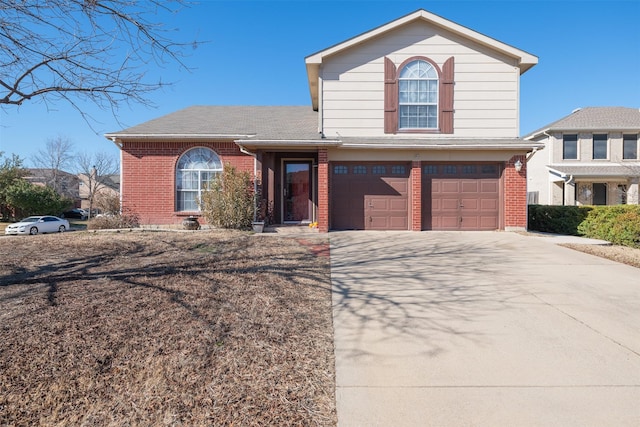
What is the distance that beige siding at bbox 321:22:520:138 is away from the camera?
11.9m

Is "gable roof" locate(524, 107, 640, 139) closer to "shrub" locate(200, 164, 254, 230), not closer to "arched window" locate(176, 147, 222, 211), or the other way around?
"shrub" locate(200, 164, 254, 230)

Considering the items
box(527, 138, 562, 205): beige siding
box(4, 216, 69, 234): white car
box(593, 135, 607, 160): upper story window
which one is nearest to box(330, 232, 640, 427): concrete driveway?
box(527, 138, 562, 205): beige siding

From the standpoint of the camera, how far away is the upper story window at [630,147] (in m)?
21.4

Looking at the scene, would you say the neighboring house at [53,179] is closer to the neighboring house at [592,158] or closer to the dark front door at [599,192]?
the neighboring house at [592,158]

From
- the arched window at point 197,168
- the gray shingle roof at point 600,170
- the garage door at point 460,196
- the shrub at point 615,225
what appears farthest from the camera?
the gray shingle roof at point 600,170

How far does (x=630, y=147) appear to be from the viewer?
21500 millimetres

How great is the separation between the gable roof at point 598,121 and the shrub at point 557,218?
36.7ft

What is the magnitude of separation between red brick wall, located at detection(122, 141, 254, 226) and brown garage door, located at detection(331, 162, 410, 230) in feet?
12.2

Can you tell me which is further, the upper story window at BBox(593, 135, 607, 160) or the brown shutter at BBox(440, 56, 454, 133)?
the upper story window at BBox(593, 135, 607, 160)

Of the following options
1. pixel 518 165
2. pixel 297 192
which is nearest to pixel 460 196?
pixel 518 165

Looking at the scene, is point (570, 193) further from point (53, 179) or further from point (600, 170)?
point (53, 179)

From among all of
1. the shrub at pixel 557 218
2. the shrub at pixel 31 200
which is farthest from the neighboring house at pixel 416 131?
the shrub at pixel 31 200

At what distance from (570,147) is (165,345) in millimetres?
26389

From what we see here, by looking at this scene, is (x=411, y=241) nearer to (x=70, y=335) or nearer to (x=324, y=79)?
(x=324, y=79)
